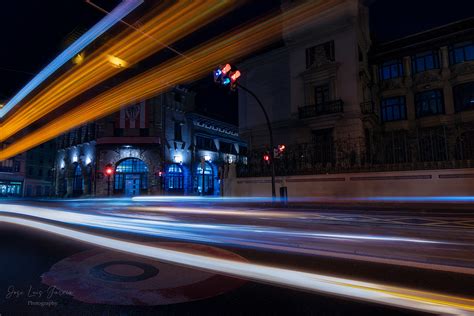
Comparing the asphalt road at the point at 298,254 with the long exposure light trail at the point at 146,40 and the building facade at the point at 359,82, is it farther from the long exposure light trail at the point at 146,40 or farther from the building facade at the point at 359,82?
the building facade at the point at 359,82

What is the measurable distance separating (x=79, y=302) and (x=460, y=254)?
6571mm

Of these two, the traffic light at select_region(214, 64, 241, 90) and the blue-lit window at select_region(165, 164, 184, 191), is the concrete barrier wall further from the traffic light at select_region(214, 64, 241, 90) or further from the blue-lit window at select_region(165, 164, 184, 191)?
the blue-lit window at select_region(165, 164, 184, 191)

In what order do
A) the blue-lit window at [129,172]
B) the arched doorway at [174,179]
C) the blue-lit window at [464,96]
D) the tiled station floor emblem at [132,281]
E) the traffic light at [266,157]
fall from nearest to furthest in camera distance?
the tiled station floor emblem at [132,281] < the traffic light at [266,157] < the blue-lit window at [464,96] < the blue-lit window at [129,172] < the arched doorway at [174,179]

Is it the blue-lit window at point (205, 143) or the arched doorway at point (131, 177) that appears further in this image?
the blue-lit window at point (205, 143)

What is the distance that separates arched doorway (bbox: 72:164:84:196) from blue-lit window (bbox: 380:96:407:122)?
127 feet

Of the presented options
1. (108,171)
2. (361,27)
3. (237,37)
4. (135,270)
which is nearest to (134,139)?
(108,171)

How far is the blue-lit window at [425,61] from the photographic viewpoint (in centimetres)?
2600

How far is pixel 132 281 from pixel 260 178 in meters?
16.3

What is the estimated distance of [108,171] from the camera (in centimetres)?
3288

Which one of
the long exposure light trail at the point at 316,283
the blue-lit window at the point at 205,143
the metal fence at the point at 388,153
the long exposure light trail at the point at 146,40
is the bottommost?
the long exposure light trail at the point at 316,283

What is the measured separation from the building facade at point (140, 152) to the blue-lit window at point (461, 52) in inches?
995

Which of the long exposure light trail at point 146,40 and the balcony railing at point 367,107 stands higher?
the long exposure light trail at point 146,40

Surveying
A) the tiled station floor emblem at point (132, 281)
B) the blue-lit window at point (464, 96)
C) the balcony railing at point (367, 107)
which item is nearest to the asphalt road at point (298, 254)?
the tiled station floor emblem at point (132, 281)

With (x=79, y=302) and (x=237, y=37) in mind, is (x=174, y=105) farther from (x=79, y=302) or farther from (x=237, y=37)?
(x=79, y=302)
